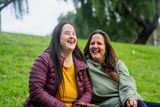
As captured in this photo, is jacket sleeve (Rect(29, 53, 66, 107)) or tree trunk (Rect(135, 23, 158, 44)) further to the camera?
tree trunk (Rect(135, 23, 158, 44))

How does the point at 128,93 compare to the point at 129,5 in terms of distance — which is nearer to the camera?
the point at 128,93

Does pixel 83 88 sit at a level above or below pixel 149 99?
above

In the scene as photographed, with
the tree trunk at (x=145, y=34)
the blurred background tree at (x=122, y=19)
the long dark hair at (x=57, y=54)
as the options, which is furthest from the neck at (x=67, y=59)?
the tree trunk at (x=145, y=34)

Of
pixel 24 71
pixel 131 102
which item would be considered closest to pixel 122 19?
pixel 24 71

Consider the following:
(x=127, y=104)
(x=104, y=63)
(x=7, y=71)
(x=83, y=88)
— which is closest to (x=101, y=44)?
(x=104, y=63)

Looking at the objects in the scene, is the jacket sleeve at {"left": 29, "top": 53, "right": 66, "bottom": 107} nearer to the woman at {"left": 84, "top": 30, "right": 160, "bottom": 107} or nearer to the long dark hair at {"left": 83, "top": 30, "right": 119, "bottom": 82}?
the woman at {"left": 84, "top": 30, "right": 160, "bottom": 107}

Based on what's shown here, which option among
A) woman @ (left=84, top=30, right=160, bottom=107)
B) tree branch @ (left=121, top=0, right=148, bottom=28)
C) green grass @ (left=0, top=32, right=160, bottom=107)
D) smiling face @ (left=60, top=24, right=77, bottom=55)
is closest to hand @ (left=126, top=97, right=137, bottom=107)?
woman @ (left=84, top=30, right=160, bottom=107)

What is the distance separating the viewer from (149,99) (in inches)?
133

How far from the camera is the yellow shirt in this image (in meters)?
1.97

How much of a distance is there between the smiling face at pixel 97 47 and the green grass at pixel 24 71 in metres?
1.46

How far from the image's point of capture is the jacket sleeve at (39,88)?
5.66 ft

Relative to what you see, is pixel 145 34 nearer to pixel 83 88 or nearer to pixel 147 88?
pixel 147 88

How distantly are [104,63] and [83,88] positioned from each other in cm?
67

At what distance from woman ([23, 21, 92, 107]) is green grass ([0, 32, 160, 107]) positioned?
1119 millimetres
